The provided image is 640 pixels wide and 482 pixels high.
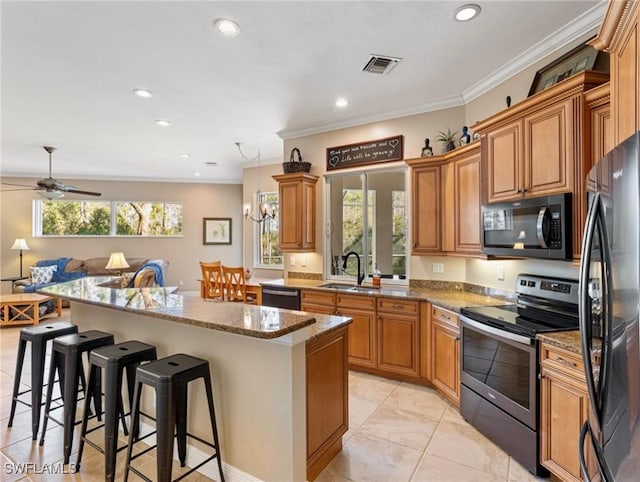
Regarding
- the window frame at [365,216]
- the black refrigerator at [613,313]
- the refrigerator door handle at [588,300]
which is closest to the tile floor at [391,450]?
the black refrigerator at [613,313]

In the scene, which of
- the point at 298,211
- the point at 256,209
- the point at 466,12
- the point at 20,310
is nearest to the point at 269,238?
the point at 256,209

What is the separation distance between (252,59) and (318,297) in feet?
8.13

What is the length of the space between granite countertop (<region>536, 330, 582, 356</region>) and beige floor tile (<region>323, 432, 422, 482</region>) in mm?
1150

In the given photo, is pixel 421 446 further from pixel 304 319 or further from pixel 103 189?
pixel 103 189

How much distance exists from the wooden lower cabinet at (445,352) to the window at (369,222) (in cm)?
98

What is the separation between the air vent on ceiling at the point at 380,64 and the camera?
282 cm

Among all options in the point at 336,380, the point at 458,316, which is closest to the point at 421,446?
the point at 336,380

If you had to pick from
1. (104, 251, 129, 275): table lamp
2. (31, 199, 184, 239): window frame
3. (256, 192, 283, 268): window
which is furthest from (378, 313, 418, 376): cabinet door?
(31, 199, 184, 239): window frame

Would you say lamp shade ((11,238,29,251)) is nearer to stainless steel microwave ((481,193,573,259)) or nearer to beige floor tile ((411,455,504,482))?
beige floor tile ((411,455,504,482))

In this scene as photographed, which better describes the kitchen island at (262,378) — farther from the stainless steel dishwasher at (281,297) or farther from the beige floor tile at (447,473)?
the stainless steel dishwasher at (281,297)

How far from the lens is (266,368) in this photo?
1.84 metres

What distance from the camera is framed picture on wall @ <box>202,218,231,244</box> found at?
873cm

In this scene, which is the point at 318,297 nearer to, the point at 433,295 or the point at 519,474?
the point at 433,295

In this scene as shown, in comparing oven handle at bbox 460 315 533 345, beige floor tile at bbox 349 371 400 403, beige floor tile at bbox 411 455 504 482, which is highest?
oven handle at bbox 460 315 533 345
